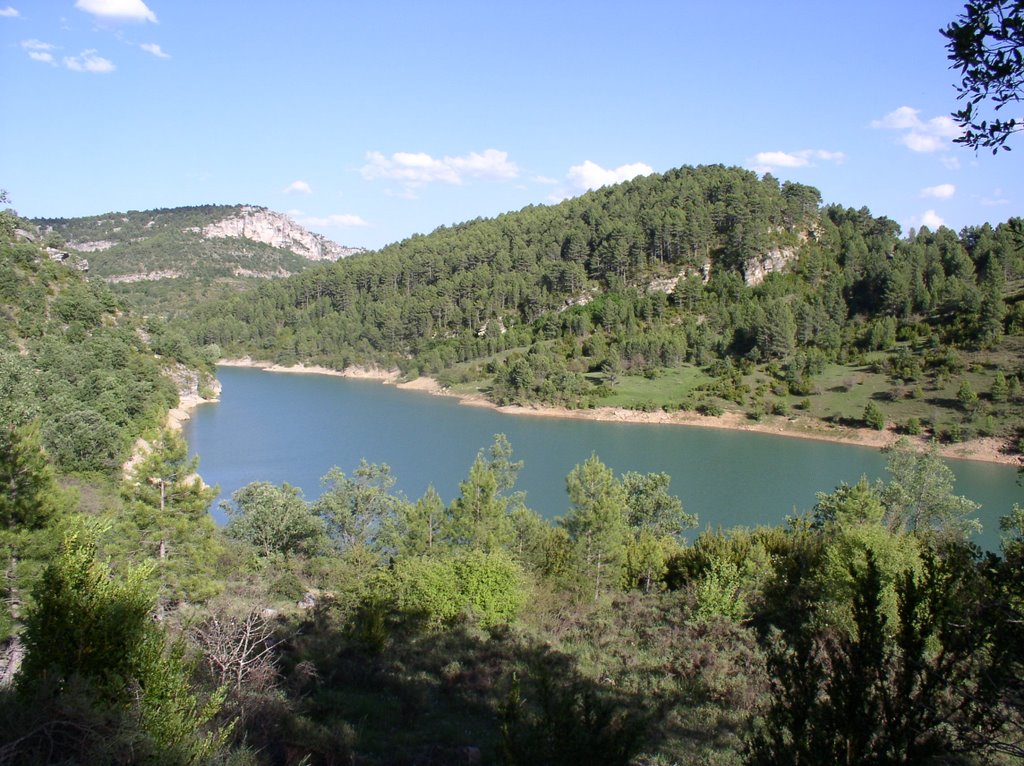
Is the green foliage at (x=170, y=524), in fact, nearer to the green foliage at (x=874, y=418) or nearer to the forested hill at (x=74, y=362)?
the forested hill at (x=74, y=362)

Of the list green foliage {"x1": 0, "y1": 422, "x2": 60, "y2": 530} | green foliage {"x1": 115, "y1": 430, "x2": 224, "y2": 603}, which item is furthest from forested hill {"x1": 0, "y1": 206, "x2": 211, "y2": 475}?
green foliage {"x1": 0, "y1": 422, "x2": 60, "y2": 530}

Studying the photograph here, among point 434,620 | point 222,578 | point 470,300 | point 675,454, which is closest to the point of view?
point 434,620

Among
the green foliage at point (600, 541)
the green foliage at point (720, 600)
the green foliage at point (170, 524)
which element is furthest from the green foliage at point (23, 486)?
the green foliage at point (720, 600)

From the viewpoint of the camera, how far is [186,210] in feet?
637

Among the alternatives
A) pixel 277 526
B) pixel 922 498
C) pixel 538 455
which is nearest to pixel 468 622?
pixel 277 526

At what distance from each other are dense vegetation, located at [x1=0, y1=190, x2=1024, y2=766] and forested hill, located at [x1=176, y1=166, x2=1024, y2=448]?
1186 inches

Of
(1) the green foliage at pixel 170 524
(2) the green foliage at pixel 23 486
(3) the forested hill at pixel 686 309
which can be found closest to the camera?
(2) the green foliage at pixel 23 486

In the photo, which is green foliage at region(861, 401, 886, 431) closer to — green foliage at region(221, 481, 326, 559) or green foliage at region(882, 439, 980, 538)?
green foliage at region(882, 439, 980, 538)

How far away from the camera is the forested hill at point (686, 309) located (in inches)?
2085

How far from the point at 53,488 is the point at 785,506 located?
2878 centimetres

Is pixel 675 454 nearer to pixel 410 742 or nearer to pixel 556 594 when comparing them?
pixel 556 594

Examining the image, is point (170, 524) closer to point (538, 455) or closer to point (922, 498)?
point (922, 498)

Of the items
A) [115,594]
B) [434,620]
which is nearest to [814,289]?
[434,620]

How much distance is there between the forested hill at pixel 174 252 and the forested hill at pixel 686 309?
27130mm
